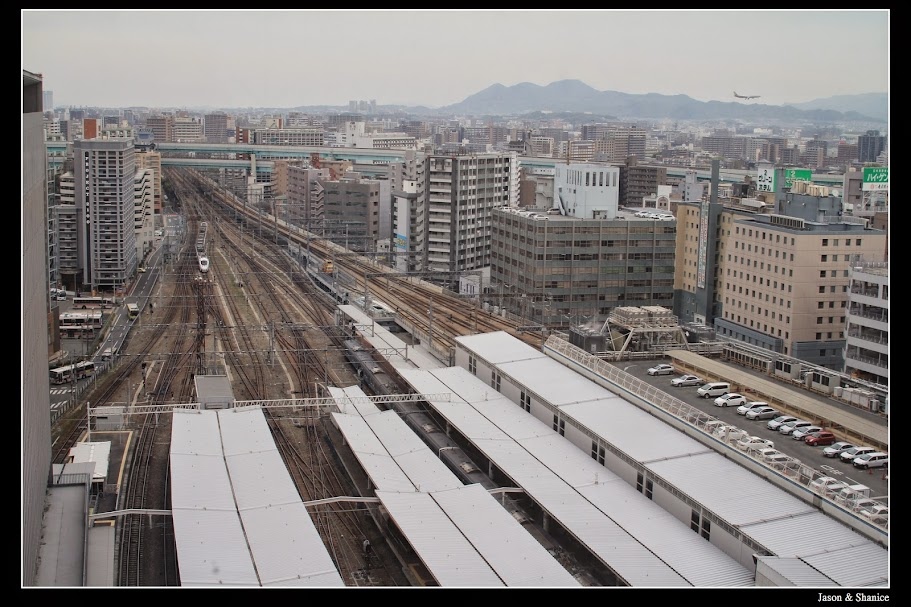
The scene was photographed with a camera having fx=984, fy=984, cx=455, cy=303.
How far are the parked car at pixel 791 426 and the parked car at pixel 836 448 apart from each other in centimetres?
27

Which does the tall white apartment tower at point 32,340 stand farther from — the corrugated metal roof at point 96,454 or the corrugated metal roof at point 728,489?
the corrugated metal roof at point 728,489

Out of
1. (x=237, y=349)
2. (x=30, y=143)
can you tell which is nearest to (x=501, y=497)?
(x=30, y=143)

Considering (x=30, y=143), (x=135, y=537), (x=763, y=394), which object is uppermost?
(x=30, y=143)

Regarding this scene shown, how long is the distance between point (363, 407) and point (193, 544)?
8.19 feet

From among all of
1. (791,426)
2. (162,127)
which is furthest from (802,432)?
(162,127)

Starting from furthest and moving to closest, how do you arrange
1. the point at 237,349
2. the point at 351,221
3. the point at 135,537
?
1. the point at 351,221
2. the point at 237,349
3. the point at 135,537

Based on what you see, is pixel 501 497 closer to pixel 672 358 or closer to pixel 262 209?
pixel 672 358

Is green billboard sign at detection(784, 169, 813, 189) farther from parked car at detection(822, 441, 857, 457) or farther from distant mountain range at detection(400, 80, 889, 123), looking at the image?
distant mountain range at detection(400, 80, 889, 123)

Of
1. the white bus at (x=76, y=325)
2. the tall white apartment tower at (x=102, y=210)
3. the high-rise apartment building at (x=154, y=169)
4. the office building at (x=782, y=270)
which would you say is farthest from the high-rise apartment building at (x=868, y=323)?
the high-rise apartment building at (x=154, y=169)

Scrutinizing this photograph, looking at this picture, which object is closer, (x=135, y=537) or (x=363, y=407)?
(x=135, y=537)

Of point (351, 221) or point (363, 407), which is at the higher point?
point (351, 221)

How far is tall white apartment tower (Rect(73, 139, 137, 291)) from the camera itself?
41.5ft

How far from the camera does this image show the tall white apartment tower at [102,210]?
12648 mm

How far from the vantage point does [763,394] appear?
598 cm
